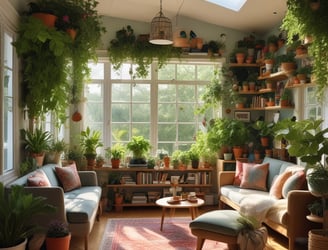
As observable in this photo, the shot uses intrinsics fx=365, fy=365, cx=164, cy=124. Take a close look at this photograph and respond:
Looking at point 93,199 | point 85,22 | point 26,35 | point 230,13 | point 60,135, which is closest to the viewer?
point 26,35

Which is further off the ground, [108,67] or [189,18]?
[189,18]

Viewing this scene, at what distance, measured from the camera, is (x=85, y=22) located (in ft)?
15.1

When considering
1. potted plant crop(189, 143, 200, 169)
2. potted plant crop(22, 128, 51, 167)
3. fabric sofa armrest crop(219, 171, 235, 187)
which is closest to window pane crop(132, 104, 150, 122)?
potted plant crop(189, 143, 200, 169)

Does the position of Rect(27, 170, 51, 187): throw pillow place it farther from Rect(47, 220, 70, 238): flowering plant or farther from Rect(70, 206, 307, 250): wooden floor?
Rect(70, 206, 307, 250): wooden floor

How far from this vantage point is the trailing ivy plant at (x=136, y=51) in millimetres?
5789

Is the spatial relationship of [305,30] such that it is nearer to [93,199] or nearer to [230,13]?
[230,13]

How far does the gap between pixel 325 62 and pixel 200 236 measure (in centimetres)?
211

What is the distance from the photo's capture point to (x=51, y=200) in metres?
3.39

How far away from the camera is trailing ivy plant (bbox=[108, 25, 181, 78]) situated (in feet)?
19.0

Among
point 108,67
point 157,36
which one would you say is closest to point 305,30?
point 157,36

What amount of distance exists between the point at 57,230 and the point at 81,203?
0.69 meters

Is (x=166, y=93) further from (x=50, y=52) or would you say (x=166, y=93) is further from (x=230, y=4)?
(x=50, y=52)

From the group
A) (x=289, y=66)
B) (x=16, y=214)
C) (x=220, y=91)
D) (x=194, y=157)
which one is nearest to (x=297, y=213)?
(x=289, y=66)

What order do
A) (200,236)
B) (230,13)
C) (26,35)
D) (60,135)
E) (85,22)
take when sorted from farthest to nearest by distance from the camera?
(60,135), (230,13), (85,22), (26,35), (200,236)
